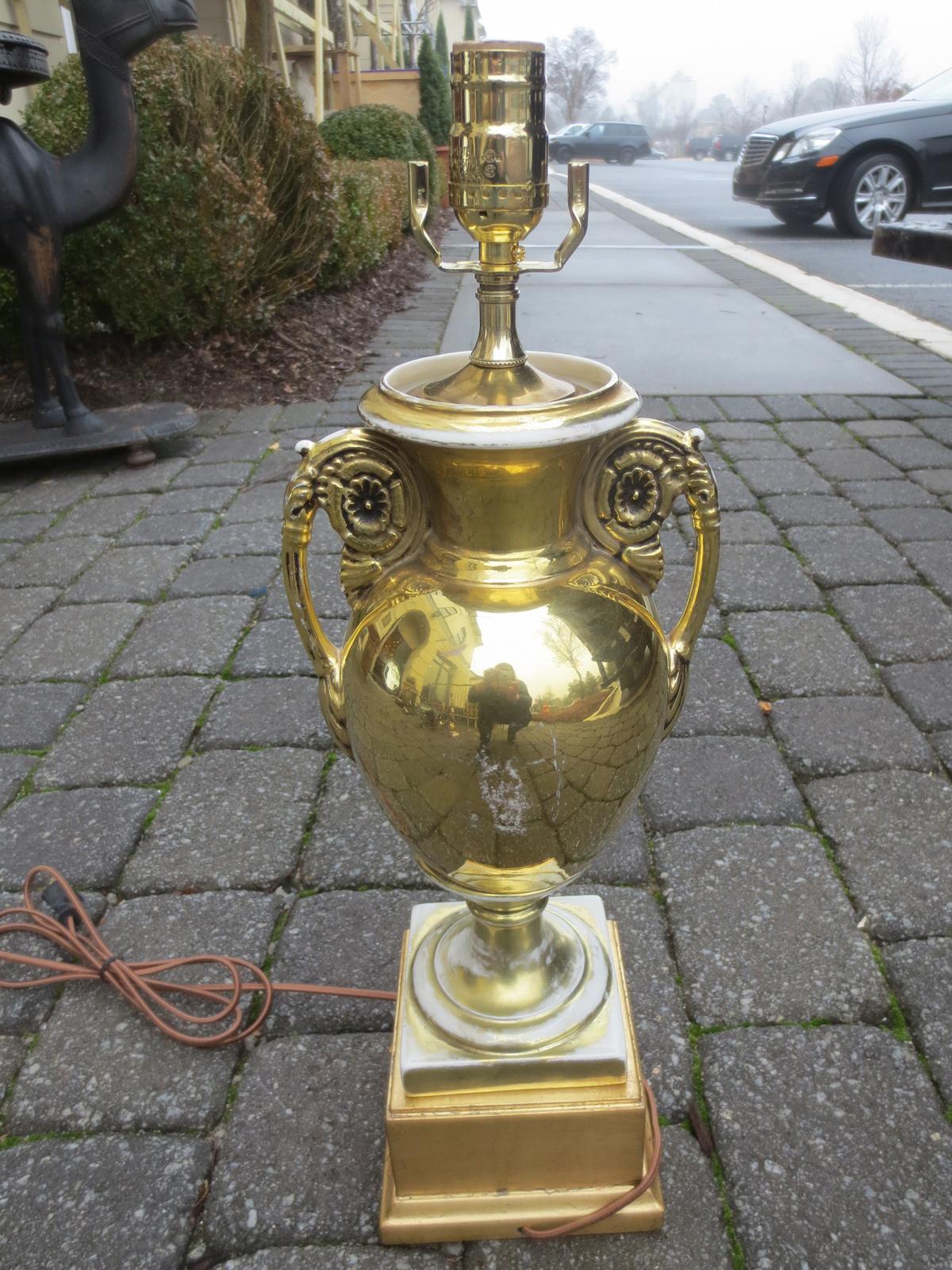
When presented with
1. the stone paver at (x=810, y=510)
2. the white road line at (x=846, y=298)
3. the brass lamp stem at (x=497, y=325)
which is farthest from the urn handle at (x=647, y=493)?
the white road line at (x=846, y=298)

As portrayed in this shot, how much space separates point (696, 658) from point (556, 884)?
1525 millimetres

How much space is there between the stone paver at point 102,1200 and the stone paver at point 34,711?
1.21 m

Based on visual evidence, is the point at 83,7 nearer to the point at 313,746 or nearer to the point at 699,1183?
the point at 313,746

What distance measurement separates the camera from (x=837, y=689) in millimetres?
2570

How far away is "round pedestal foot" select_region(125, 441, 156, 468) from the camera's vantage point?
4.37 metres

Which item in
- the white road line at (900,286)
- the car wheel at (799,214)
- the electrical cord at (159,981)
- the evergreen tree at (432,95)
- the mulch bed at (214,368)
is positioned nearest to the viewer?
the electrical cord at (159,981)

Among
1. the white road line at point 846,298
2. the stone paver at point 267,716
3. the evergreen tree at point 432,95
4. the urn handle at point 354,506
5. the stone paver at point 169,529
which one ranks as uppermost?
the evergreen tree at point 432,95

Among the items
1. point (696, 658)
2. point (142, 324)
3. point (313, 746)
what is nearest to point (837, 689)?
point (696, 658)

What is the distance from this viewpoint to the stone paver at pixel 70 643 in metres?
2.78

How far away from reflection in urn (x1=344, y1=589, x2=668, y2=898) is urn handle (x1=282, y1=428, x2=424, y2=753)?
0.31 feet

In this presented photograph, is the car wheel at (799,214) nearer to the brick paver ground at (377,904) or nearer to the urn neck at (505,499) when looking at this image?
the brick paver ground at (377,904)

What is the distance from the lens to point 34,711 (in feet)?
8.50

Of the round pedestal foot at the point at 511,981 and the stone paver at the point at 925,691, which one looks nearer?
the round pedestal foot at the point at 511,981

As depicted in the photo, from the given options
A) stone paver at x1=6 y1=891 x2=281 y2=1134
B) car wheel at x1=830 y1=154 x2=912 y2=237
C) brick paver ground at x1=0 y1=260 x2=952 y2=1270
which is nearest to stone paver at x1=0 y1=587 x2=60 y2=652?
brick paver ground at x1=0 y1=260 x2=952 y2=1270
